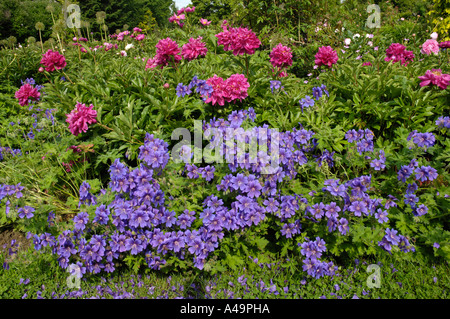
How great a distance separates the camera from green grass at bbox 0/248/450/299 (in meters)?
2.15

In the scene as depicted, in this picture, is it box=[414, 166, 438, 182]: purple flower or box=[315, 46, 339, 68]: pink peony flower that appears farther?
box=[315, 46, 339, 68]: pink peony flower

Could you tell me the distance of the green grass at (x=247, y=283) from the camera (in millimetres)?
2150

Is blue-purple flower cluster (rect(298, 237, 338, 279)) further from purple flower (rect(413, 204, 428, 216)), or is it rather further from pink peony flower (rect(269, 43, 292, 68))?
pink peony flower (rect(269, 43, 292, 68))

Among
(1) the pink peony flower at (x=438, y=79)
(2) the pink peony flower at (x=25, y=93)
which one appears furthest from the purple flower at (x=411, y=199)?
(2) the pink peony flower at (x=25, y=93)

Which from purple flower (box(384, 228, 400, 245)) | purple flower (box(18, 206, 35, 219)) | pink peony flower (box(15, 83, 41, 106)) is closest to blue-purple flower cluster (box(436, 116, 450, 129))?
purple flower (box(384, 228, 400, 245))

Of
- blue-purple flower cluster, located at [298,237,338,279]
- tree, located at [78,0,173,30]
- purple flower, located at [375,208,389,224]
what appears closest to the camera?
blue-purple flower cluster, located at [298,237,338,279]

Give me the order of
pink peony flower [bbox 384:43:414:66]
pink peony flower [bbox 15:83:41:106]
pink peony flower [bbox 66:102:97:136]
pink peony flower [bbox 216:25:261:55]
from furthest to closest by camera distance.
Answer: pink peony flower [bbox 15:83:41:106]
pink peony flower [bbox 384:43:414:66]
pink peony flower [bbox 216:25:261:55]
pink peony flower [bbox 66:102:97:136]

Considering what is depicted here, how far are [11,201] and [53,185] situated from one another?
22.2 inches

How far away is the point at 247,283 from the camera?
2273 mm

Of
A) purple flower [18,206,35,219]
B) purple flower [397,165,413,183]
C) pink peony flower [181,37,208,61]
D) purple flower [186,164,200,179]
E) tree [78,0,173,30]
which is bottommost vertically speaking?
purple flower [18,206,35,219]

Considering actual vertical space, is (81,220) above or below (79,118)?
below

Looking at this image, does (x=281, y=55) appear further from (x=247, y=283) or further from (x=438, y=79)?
(x=247, y=283)

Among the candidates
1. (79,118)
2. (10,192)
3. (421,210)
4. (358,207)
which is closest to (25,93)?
(79,118)
